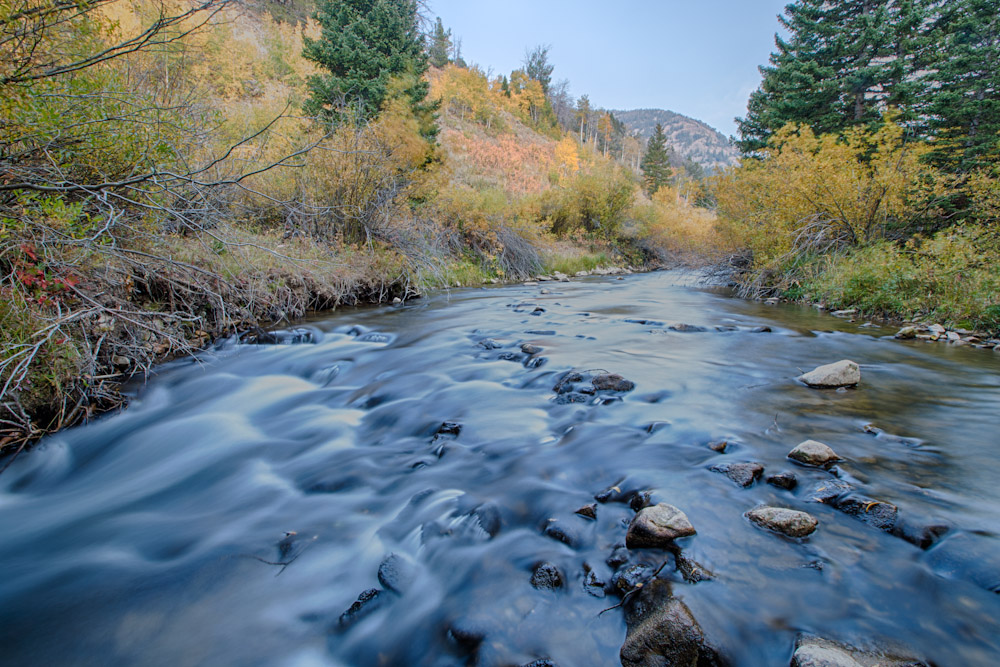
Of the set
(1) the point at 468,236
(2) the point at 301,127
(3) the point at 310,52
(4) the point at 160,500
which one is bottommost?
(4) the point at 160,500

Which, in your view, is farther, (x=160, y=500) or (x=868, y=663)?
(x=160, y=500)

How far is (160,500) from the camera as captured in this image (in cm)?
338

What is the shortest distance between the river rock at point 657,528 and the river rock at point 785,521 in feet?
1.41

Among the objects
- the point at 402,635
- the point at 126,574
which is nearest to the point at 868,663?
the point at 402,635

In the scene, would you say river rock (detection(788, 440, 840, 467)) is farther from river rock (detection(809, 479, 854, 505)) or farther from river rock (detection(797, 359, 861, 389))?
river rock (detection(797, 359, 861, 389))

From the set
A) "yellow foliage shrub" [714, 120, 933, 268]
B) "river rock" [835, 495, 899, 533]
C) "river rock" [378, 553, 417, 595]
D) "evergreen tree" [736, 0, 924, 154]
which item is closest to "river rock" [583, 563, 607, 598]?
"river rock" [378, 553, 417, 595]

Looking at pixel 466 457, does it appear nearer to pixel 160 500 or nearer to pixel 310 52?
pixel 160 500

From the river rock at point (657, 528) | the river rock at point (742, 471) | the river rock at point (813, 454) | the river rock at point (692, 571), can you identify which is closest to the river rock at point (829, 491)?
the river rock at point (813, 454)

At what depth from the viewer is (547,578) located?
2234mm

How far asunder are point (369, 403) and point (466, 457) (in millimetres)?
1882

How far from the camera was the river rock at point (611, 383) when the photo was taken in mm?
4891

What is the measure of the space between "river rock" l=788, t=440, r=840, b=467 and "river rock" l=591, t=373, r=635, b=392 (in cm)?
185

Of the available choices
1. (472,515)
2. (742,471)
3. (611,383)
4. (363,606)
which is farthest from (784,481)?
(363,606)

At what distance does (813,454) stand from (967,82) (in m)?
22.0
